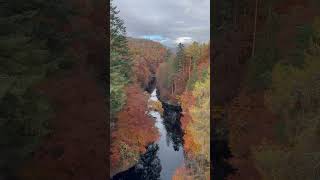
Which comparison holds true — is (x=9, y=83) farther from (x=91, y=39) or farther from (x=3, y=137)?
(x=91, y=39)

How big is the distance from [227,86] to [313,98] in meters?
7.52

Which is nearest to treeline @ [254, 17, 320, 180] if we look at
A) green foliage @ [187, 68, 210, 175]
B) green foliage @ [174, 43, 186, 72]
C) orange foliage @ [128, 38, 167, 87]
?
green foliage @ [187, 68, 210, 175]

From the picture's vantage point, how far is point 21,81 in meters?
6.66

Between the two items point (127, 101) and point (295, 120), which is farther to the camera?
point (127, 101)

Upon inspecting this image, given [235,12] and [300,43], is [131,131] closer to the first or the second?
[235,12]

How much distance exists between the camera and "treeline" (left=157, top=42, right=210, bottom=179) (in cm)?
2084

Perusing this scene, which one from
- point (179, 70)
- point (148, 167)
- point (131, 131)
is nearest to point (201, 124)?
point (131, 131)

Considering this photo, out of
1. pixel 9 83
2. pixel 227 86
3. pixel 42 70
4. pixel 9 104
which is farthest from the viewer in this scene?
pixel 227 86

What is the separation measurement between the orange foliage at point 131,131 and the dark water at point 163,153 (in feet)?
1.58

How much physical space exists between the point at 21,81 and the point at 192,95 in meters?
16.5

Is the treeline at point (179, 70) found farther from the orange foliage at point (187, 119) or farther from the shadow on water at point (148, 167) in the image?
the shadow on water at point (148, 167)

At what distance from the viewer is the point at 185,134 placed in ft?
74.1

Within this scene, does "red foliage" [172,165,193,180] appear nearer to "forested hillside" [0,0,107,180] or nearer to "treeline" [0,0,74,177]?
"forested hillside" [0,0,107,180]

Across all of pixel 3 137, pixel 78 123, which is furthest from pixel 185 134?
pixel 3 137
